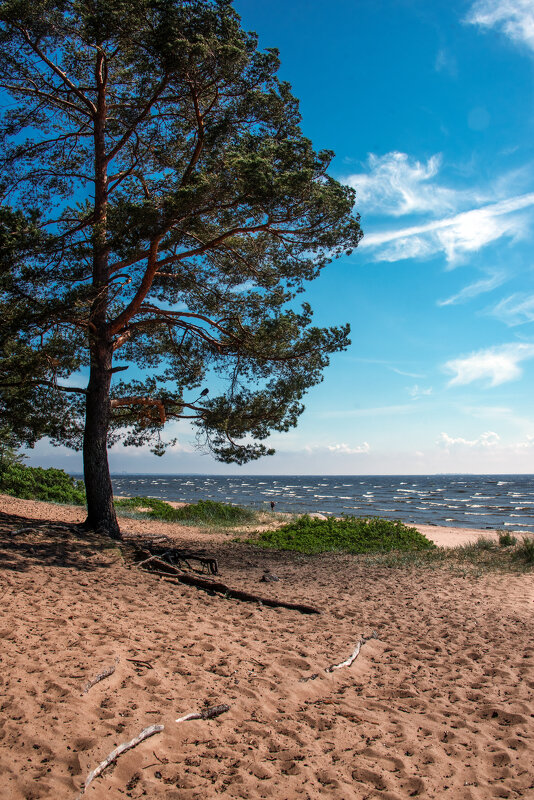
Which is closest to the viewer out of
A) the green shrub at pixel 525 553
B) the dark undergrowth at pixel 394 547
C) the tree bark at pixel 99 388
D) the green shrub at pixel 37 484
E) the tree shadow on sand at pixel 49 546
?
the tree shadow on sand at pixel 49 546

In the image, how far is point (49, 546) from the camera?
9344 mm

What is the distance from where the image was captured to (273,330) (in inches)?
426

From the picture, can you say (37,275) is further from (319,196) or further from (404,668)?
(404,668)

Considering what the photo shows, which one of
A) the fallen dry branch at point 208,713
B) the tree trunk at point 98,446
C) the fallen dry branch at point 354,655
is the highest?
the tree trunk at point 98,446

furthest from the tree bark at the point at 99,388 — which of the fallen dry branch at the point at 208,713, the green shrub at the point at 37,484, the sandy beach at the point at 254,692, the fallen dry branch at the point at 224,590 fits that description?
the green shrub at the point at 37,484

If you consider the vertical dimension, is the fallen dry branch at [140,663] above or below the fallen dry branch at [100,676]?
below

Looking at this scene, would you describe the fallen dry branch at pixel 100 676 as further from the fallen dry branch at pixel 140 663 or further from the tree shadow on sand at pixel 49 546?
the tree shadow on sand at pixel 49 546

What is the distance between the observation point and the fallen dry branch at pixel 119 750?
2961 mm

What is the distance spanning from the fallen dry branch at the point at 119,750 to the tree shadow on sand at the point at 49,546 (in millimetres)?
4801

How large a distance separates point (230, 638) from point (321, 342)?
7.16 m

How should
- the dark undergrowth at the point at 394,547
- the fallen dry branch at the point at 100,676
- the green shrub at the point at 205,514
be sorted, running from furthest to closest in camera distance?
the green shrub at the point at 205,514, the dark undergrowth at the point at 394,547, the fallen dry branch at the point at 100,676

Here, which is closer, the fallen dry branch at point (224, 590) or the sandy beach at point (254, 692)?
the sandy beach at point (254, 692)

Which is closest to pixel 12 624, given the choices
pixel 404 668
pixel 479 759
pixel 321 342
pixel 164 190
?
pixel 404 668

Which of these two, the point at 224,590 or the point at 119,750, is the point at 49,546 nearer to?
the point at 224,590
